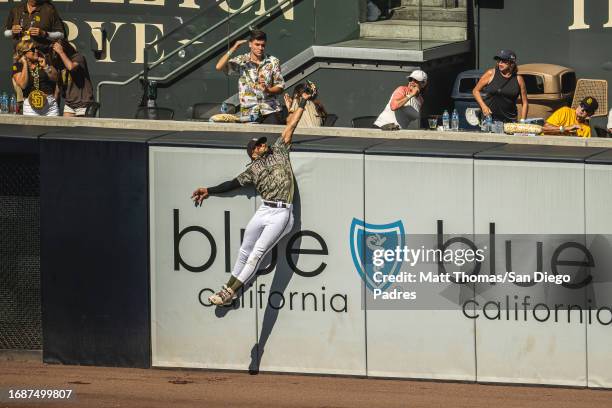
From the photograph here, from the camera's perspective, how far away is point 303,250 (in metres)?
17.5

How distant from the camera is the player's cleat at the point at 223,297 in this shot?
17.4 metres

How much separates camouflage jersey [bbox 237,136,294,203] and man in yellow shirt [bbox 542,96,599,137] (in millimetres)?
3324

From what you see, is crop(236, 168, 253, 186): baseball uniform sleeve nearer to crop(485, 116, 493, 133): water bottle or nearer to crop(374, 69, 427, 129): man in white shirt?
crop(374, 69, 427, 129): man in white shirt

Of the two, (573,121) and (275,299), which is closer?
(275,299)

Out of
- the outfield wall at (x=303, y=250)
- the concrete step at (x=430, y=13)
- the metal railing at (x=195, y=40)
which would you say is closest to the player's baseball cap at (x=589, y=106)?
the outfield wall at (x=303, y=250)

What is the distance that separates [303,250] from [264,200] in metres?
0.76

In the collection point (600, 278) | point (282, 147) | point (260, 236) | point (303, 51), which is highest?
point (303, 51)

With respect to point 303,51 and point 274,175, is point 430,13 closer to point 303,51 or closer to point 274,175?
point 303,51

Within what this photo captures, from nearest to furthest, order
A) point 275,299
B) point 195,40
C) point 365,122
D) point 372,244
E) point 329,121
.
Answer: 1. point 372,244
2. point 275,299
3. point 365,122
4. point 329,121
5. point 195,40

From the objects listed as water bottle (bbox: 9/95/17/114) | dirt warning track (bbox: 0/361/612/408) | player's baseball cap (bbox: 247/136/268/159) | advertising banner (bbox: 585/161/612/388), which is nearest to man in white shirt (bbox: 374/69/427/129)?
player's baseball cap (bbox: 247/136/268/159)

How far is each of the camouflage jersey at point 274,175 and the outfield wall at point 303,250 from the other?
216 millimetres

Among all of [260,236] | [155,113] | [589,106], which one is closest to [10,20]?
[155,113]

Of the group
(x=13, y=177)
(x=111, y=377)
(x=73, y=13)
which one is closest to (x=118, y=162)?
(x=13, y=177)

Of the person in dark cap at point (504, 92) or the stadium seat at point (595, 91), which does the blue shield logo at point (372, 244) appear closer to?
the person in dark cap at point (504, 92)
